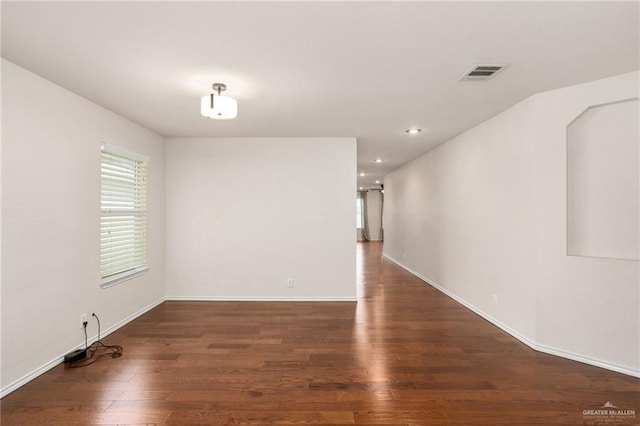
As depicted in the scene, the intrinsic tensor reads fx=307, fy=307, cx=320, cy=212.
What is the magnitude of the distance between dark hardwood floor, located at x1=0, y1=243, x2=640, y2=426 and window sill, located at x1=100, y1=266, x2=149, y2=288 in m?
0.55

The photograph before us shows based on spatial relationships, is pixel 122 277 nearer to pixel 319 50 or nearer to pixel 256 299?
pixel 256 299

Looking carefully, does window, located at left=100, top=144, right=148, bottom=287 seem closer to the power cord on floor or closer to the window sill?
the window sill

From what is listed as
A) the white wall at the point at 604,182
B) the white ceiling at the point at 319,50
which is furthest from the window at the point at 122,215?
the white wall at the point at 604,182

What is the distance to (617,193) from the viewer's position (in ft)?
8.63

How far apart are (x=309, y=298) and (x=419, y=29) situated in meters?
3.72

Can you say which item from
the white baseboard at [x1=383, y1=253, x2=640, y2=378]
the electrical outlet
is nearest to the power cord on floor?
the electrical outlet

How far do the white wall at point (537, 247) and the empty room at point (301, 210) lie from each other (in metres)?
0.02

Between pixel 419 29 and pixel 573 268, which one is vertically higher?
pixel 419 29

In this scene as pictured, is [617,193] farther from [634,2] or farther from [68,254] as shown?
[68,254]

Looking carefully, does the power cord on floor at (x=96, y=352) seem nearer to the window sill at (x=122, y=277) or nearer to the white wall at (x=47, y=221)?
the white wall at (x=47, y=221)

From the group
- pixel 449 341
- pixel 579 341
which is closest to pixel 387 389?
pixel 449 341

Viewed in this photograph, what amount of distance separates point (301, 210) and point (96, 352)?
9.31ft

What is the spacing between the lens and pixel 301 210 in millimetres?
4590

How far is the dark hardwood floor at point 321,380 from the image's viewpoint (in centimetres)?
201
